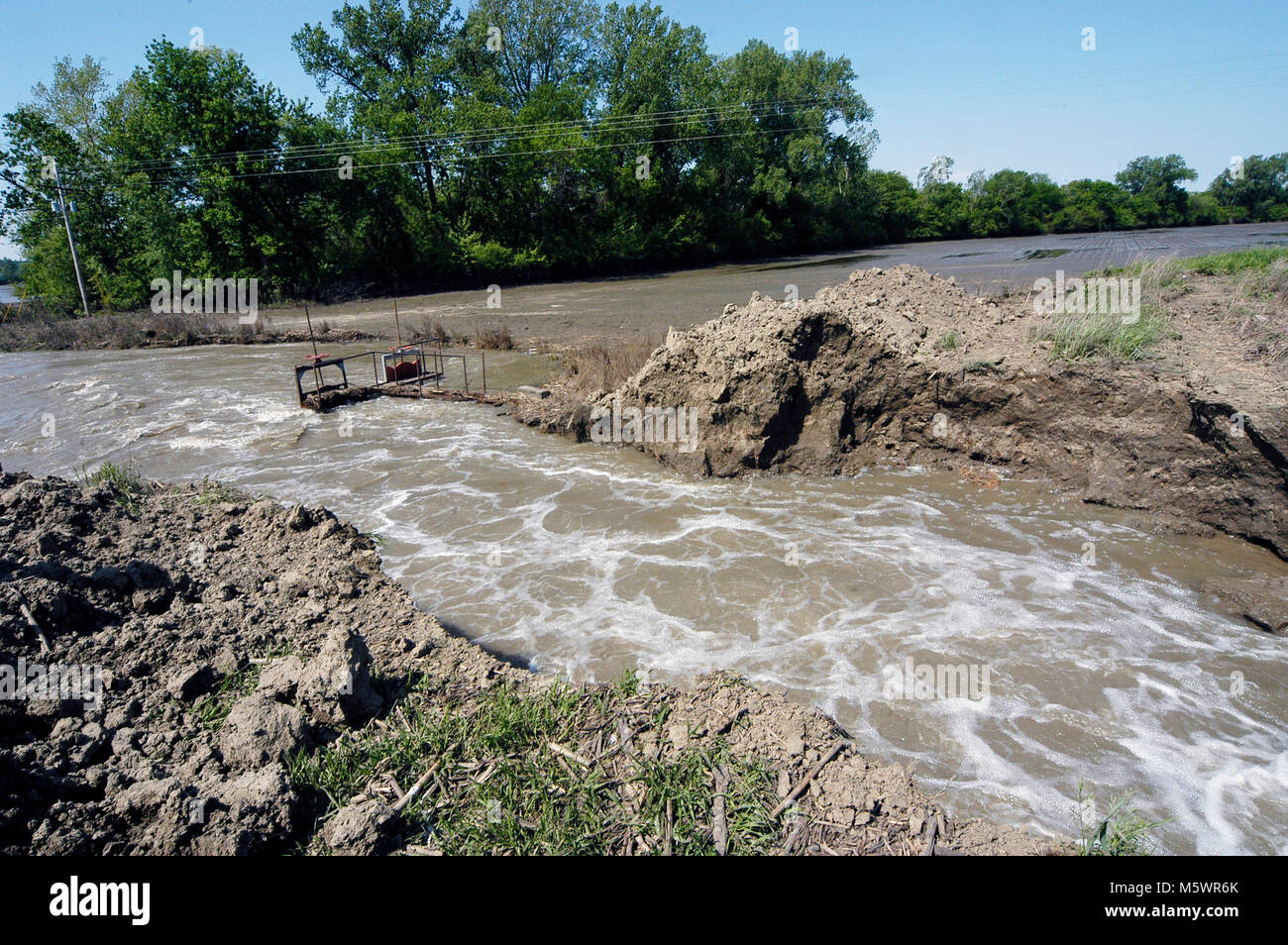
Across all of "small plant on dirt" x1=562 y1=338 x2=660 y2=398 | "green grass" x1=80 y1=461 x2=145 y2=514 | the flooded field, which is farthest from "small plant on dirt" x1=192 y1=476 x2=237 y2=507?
the flooded field

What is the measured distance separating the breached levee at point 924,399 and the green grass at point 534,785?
7562 mm

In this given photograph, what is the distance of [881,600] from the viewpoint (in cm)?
733

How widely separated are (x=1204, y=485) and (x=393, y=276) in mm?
42387

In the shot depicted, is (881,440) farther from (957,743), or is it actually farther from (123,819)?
(123,819)

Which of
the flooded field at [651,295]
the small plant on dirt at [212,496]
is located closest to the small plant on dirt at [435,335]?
the flooded field at [651,295]

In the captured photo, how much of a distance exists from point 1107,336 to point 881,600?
625 centimetres

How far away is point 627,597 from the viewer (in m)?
7.52

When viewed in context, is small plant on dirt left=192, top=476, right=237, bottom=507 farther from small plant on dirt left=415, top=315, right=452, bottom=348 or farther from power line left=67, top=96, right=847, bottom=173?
power line left=67, top=96, right=847, bottom=173

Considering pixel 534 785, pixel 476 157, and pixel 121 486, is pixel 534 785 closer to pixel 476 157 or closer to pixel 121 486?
pixel 121 486

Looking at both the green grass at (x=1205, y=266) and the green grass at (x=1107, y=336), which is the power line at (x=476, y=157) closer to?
the green grass at (x=1205, y=266)

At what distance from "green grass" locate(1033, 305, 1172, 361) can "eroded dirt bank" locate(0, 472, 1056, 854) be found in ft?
28.4

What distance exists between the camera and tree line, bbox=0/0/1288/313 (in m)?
35.5

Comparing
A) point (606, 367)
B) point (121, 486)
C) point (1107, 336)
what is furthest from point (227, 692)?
point (1107, 336)
